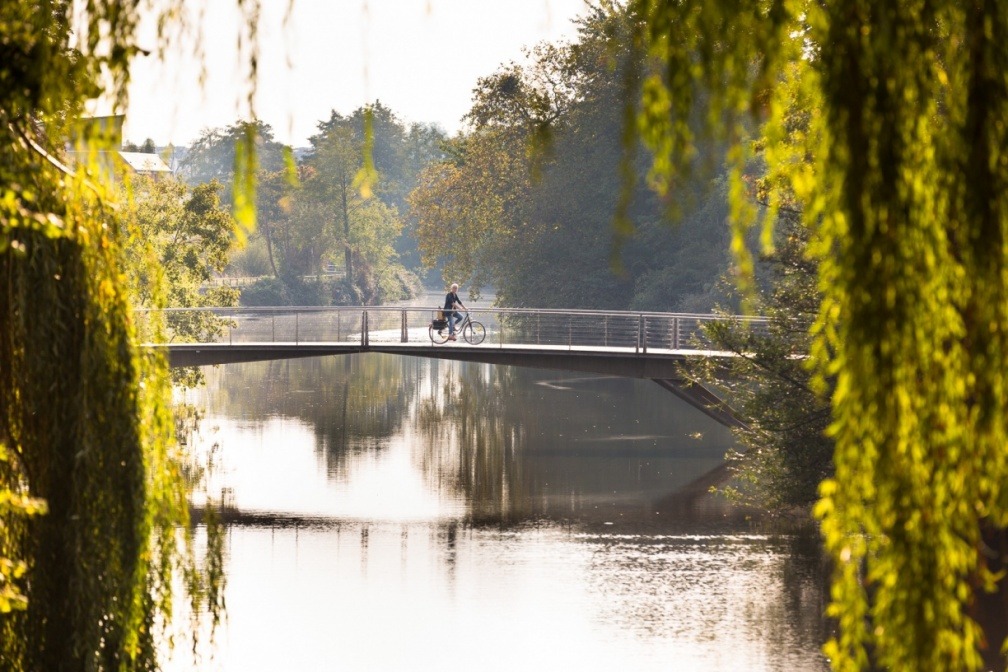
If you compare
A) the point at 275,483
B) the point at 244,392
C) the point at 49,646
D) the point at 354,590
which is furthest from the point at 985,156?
the point at 244,392

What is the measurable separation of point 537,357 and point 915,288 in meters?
32.7

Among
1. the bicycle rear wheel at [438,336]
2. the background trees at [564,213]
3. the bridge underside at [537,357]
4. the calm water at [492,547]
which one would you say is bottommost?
the calm water at [492,547]

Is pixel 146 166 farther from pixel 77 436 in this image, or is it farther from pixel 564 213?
pixel 77 436

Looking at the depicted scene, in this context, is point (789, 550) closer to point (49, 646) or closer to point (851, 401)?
point (49, 646)

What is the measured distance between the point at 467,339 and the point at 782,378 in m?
14.7

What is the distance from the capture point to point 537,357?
1398 inches

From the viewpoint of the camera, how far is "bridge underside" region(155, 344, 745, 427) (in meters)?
34.3

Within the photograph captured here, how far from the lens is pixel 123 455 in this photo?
650 centimetres

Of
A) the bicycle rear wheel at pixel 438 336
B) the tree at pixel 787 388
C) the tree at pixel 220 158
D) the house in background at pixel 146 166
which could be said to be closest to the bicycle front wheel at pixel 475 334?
the bicycle rear wheel at pixel 438 336

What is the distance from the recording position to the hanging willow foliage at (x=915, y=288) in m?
2.77

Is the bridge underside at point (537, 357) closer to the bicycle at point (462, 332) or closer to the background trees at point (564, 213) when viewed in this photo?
the bicycle at point (462, 332)

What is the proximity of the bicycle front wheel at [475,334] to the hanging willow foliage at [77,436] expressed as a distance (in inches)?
1180

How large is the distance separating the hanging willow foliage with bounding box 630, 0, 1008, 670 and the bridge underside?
3053cm

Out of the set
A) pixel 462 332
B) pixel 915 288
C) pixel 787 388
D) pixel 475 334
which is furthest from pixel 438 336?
pixel 915 288
